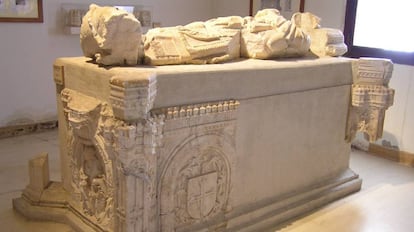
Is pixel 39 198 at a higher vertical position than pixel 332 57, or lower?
lower

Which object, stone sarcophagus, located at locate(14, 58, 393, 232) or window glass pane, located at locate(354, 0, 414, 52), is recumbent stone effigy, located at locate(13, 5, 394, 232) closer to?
stone sarcophagus, located at locate(14, 58, 393, 232)

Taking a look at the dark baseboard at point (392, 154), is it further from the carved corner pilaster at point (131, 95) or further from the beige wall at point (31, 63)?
the beige wall at point (31, 63)

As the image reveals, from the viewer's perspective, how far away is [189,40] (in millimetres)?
2979

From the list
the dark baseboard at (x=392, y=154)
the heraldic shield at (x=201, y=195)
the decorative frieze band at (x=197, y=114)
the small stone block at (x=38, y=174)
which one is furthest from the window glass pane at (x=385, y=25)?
the small stone block at (x=38, y=174)

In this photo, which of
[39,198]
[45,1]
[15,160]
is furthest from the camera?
[45,1]

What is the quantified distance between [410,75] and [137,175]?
3.43 metres

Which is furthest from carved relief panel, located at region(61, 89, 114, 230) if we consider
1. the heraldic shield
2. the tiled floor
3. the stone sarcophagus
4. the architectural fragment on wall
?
the architectural fragment on wall

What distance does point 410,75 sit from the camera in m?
4.59

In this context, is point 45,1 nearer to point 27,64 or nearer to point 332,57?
point 27,64

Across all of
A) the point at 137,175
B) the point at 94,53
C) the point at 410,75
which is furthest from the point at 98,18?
the point at 410,75

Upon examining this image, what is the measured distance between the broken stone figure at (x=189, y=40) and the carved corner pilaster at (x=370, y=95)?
0.98 feet

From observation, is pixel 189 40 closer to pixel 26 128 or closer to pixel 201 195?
pixel 201 195

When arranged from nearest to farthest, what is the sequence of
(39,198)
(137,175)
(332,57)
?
(137,175)
(39,198)
(332,57)

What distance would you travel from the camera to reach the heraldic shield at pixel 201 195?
2.72 m
